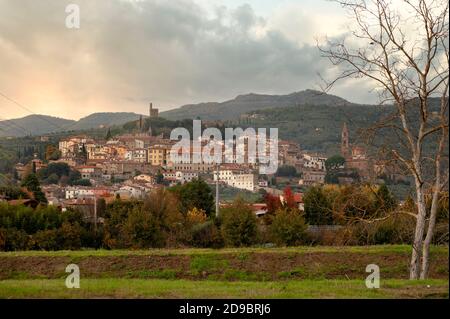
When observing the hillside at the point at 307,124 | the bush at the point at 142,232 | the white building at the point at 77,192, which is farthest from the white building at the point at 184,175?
the bush at the point at 142,232

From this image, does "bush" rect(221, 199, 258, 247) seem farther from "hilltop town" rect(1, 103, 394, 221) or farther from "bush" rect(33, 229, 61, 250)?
"hilltop town" rect(1, 103, 394, 221)

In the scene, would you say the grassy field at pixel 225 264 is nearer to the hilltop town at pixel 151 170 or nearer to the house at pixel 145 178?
the hilltop town at pixel 151 170

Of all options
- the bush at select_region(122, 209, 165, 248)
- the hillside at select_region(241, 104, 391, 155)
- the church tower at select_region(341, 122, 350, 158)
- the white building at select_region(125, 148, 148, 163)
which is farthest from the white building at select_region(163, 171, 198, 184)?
the church tower at select_region(341, 122, 350, 158)

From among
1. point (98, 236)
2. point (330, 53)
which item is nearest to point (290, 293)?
point (330, 53)

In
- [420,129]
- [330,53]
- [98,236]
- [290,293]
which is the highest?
[330,53]

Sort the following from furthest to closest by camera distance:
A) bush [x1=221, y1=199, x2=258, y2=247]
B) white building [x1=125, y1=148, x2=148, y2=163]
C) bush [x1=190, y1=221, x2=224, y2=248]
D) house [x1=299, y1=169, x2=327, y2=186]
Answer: white building [x1=125, y1=148, x2=148, y2=163]
house [x1=299, y1=169, x2=327, y2=186]
bush [x1=190, y1=221, x2=224, y2=248]
bush [x1=221, y1=199, x2=258, y2=247]

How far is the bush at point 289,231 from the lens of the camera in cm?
3312

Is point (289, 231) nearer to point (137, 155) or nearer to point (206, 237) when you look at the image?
point (206, 237)

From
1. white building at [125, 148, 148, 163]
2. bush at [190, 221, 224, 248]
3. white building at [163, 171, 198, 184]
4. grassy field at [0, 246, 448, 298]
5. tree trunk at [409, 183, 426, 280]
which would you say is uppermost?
white building at [125, 148, 148, 163]

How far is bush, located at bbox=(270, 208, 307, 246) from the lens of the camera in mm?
33125

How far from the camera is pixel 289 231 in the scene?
33156mm

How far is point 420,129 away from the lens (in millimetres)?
14234
